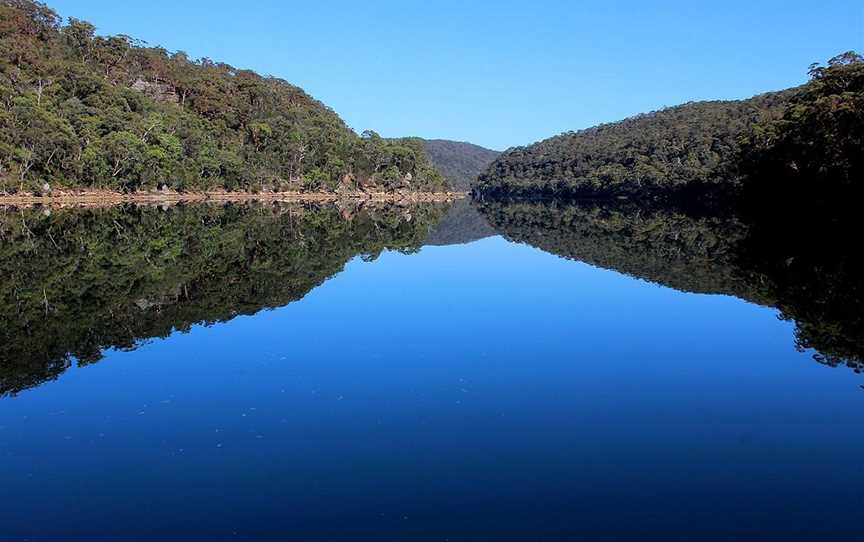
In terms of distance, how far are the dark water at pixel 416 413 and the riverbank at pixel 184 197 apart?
4231 centimetres

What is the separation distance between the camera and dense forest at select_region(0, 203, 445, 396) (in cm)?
1465

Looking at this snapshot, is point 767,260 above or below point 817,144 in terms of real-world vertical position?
below

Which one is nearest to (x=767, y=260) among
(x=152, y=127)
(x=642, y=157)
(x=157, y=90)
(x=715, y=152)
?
(x=152, y=127)

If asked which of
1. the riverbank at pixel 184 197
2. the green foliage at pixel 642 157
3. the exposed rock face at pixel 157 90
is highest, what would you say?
the exposed rock face at pixel 157 90

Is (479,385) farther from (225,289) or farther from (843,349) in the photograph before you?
(225,289)

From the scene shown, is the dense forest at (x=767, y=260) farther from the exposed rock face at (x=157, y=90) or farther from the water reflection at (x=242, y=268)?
the exposed rock face at (x=157, y=90)

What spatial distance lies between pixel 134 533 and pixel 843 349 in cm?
1360

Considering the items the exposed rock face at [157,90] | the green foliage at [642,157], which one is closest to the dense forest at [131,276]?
the green foliage at [642,157]

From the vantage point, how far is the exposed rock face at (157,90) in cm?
10319

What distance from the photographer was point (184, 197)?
3246 inches

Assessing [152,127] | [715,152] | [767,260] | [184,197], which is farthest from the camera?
[715,152]

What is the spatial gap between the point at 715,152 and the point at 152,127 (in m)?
80.4

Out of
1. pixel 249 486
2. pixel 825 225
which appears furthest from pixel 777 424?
pixel 825 225

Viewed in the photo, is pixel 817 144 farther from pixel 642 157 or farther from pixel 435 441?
pixel 642 157
